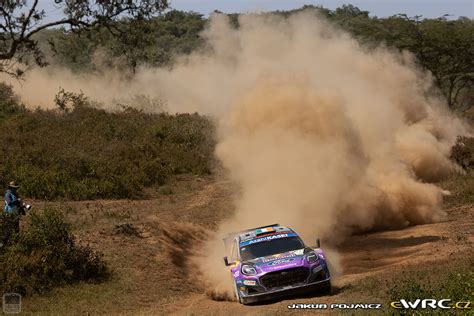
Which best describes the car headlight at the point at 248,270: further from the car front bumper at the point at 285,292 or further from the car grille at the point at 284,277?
the car front bumper at the point at 285,292

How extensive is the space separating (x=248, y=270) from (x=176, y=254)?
6.64m

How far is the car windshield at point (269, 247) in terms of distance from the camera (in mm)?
14719

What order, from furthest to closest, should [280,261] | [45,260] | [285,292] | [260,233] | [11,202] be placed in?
[11,202]
[45,260]
[260,233]
[280,261]
[285,292]

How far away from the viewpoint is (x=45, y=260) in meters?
16.0

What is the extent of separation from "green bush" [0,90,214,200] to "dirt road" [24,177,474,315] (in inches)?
68.8

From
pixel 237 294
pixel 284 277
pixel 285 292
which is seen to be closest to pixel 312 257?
pixel 284 277

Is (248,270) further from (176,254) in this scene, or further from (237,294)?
(176,254)

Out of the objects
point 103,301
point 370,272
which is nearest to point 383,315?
point 370,272

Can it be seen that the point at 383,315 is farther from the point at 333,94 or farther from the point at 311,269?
the point at 333,94

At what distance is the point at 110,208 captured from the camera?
2483 cm

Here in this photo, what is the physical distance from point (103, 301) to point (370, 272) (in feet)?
21.8

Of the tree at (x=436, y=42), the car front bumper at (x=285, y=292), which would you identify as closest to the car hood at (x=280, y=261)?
the car front bumper at (x=285, y=292)

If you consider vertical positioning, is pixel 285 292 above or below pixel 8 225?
below

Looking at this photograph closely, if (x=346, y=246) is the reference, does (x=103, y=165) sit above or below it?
above
